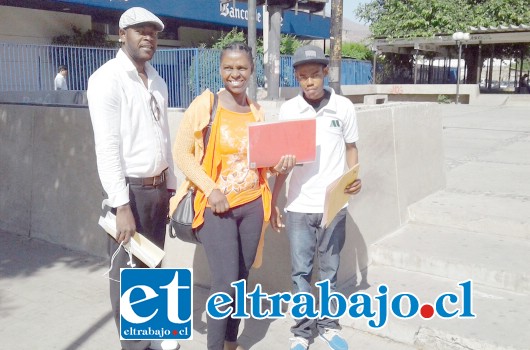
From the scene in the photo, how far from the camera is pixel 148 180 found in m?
3.10

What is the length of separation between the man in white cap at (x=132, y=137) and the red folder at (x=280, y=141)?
0.64m

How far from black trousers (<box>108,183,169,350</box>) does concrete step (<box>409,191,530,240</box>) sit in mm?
2823

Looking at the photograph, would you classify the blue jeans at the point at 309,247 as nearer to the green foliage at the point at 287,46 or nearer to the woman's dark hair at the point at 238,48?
the woman's dark hair at the point at 238,48

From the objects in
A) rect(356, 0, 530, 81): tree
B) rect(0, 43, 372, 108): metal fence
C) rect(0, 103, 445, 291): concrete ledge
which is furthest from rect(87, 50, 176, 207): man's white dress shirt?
rect(356, 0, 530, 81): tree

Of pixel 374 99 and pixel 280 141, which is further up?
pixel 280 141

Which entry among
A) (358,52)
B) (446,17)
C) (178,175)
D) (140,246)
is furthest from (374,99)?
(140,246)

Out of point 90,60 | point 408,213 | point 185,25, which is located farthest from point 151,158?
point 185,25

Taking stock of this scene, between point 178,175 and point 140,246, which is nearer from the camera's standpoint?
point 140,246

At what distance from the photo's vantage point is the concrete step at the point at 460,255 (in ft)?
13.2

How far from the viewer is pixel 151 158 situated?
3062 mm

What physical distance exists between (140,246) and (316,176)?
1.10 m

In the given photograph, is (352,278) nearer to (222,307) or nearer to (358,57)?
(222,307)

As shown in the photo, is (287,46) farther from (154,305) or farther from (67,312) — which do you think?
(154,305)

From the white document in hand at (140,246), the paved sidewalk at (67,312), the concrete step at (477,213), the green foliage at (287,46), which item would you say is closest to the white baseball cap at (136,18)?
the white document in hand at (140,246)
